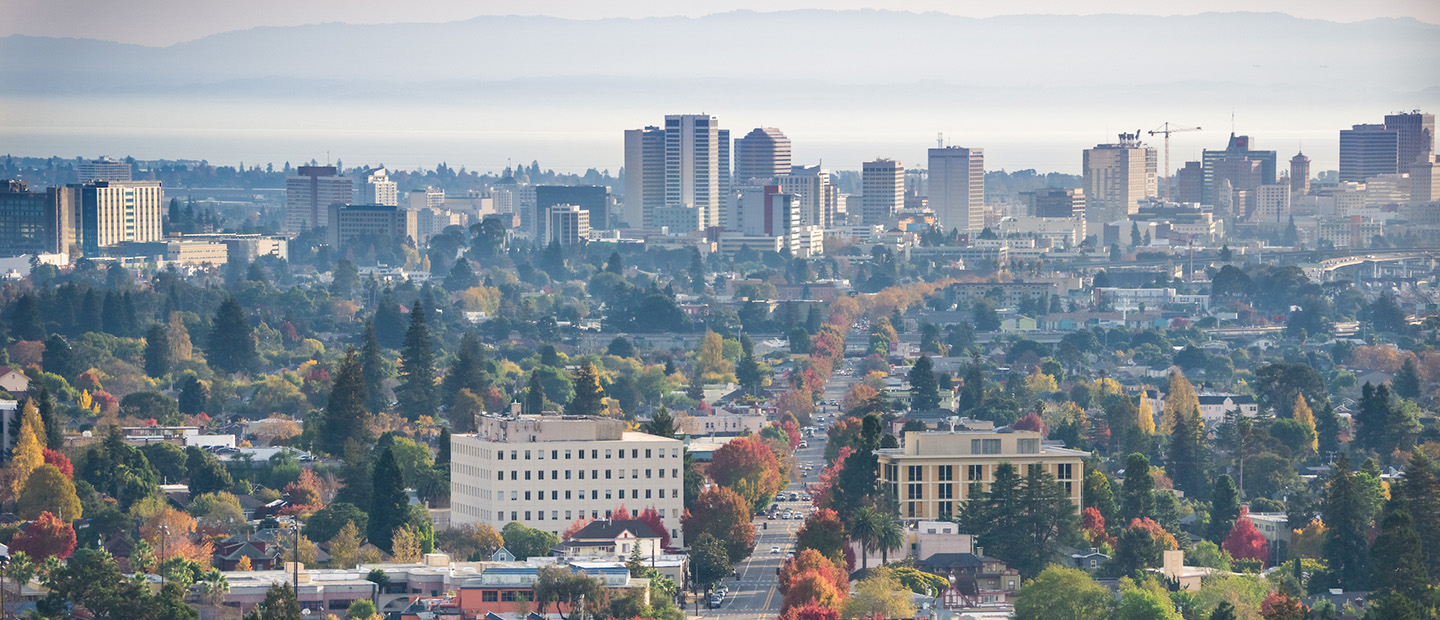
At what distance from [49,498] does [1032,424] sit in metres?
33.4

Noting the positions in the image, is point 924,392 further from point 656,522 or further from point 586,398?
point 656,522

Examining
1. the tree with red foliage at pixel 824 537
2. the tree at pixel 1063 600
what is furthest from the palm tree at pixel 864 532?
the tree at pixel 1063 600

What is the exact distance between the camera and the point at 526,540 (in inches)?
2490

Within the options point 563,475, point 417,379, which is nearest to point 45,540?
point 563,475

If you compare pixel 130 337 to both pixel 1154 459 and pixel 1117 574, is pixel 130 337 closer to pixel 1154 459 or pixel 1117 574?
Answer: pixel 1154 459

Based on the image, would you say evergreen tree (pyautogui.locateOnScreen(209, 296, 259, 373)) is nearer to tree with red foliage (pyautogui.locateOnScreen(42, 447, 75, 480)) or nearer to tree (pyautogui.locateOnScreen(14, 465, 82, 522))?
tree with red foliage (pyautogui.locateOnScreen(42, 447, 75, 480))

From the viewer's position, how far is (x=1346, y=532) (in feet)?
214

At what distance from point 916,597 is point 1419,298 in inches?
5099

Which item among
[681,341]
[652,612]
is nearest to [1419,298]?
[681,341]

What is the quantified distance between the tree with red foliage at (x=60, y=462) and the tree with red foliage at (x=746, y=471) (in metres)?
16.0

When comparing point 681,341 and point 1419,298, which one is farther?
point 1419,298

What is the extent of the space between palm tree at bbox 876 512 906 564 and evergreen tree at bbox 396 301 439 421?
3137cm

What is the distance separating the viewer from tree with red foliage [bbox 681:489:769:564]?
6588 centimetres

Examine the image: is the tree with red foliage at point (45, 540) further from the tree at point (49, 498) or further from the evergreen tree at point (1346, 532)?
the evergreen tree at point (1346, 532)
